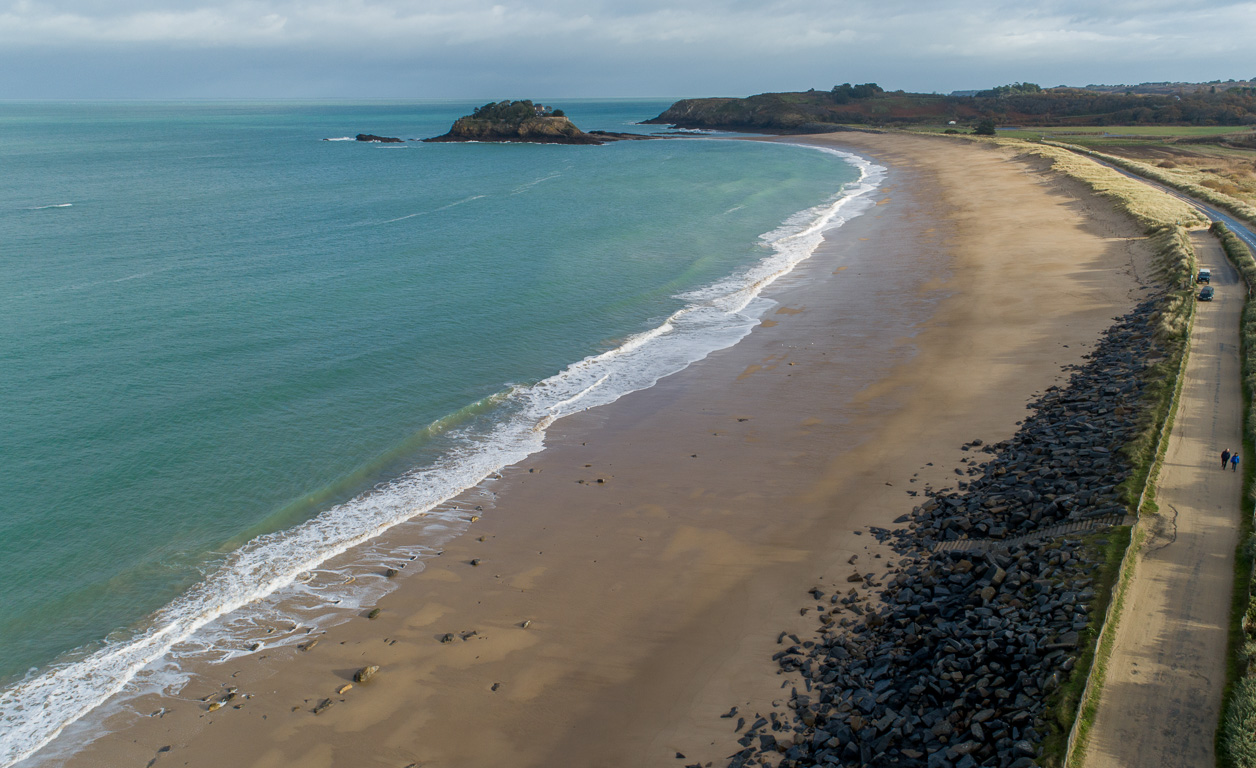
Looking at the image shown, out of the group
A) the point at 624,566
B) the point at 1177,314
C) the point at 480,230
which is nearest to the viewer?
the point at 624,566

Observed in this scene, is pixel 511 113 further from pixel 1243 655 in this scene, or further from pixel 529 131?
pixel 1243 655

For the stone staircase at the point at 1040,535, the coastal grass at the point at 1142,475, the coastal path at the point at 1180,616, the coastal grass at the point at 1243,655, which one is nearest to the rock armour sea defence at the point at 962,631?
the stone staircase at the point at 1040,535

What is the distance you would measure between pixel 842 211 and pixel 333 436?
4470 cm

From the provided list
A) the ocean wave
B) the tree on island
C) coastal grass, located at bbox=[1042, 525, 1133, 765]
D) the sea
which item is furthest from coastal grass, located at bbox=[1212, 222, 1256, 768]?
the tree on island

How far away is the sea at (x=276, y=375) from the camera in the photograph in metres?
13.9

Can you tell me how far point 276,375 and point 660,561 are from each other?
51.4ft

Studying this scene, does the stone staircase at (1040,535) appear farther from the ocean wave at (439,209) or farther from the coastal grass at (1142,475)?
the ocean wave at (439,209)

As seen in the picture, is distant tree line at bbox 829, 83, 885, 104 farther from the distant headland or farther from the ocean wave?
the ocean wave

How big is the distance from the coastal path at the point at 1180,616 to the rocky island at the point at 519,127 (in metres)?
114

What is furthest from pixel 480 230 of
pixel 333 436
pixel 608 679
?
pixel 608 679

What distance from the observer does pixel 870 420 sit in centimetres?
2044

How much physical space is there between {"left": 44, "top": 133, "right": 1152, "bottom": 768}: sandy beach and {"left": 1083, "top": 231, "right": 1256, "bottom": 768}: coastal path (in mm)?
4070

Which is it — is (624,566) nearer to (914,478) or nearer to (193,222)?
(914,478)

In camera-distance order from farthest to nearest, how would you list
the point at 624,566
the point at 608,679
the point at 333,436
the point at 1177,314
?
the point at 1177,314 < the point at 333,436 < the point at 624,566 < the point at 608,679
